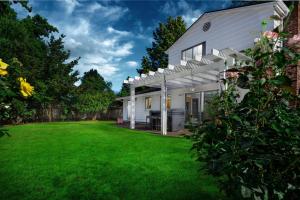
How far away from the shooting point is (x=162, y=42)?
31.7 meters

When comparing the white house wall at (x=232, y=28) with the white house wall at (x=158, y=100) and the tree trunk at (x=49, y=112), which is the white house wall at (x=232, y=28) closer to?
the white house wall at (x=158, y=100)

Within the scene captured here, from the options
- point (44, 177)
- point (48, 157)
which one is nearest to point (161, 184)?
point (44, 177)

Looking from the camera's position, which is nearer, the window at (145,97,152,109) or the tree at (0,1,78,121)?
the window at (145,97,152,109)

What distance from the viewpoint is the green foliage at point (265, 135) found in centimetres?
111

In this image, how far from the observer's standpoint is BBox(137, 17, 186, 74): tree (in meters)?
31.0

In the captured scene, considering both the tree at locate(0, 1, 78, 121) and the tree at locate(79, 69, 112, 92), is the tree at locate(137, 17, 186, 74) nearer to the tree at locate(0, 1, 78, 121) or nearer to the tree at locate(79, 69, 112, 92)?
the tree at locate(0, 1, 78, 121)

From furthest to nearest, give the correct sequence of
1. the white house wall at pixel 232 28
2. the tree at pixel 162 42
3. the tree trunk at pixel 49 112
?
Answer: the tree at pixel 162 42 → the tree trunk at pixel 49 112 → the white house wall at pixel 232 28

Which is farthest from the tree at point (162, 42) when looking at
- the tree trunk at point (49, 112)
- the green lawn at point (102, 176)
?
the green lawn at point (102, 176)

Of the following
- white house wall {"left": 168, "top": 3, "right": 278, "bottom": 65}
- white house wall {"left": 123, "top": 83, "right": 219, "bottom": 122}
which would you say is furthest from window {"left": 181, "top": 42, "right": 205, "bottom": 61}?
white house wall {"left": 123, "top": 83, "right": 219, "bottom": 122}

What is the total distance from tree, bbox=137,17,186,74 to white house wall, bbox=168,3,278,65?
710 inches

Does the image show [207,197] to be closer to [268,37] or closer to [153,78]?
[268,37]

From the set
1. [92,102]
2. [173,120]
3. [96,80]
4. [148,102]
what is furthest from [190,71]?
[96,80]

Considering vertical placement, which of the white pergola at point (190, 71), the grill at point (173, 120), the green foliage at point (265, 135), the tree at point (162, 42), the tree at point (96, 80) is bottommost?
the grill at point (173, 120)

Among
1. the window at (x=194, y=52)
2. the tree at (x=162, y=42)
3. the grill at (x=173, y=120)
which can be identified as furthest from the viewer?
the tree at (x=162, y=42)
